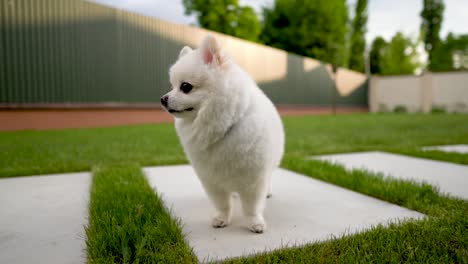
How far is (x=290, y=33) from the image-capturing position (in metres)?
29.5

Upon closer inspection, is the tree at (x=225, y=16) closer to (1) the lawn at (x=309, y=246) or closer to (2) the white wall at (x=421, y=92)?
(2) the white wall at (x=421, y=92)

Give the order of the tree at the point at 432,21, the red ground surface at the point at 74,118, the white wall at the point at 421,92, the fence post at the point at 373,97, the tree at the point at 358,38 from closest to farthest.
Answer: the red ground surface at the point at 74,118
the white wall at the point at 421,92
the fence post at the point at 373,97
the tree at the point at 358,38
the tree at the point at 432,21

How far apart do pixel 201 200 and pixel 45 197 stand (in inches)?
45.9

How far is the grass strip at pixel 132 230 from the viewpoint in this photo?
1.41 metres

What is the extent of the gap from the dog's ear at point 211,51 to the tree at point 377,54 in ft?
124

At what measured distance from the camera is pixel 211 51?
1.68m

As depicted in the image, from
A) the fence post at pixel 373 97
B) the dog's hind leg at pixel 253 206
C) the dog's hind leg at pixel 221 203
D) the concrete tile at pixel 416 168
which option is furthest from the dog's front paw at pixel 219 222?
the fence post at pixel 373 97

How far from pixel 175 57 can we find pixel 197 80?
10.7m

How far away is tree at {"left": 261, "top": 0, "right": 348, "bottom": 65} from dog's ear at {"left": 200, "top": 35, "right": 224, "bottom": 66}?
28.3 meters

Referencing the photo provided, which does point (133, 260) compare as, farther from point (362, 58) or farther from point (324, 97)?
point (362, 58)

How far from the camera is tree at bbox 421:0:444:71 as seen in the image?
3497cm

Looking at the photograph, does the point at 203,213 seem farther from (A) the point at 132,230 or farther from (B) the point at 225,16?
(B) the point at 225,16

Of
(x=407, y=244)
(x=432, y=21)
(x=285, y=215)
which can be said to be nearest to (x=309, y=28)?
(x=432, y=21)

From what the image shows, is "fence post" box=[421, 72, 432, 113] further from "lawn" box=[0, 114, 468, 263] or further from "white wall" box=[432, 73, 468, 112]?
"lawn" box=[0, 114, 468, 263]
